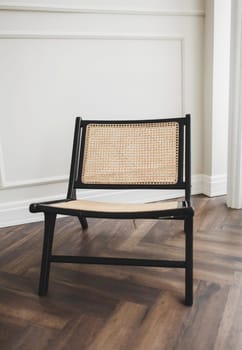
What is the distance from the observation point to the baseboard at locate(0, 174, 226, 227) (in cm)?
201

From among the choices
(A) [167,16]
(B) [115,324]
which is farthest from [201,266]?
(A) [167,16]

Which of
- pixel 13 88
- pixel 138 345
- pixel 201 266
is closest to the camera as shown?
pixel 138 345

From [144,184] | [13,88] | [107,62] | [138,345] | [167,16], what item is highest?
[167,16]

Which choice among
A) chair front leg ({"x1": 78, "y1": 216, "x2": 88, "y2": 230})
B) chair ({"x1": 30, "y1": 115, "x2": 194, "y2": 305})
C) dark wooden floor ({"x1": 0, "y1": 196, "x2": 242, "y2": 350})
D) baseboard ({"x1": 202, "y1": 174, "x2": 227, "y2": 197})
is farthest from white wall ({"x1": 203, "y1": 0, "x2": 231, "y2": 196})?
chair front leg ({"x1": 78, "y1": 216, "x2": 88, "y2": 230})

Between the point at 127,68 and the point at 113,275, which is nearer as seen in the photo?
the point at 113,275

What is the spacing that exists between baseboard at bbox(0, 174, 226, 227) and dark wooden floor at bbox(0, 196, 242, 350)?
13 cm

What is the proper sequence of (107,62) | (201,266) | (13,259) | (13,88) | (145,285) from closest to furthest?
(145,285) < (201,266) < (13,259) < (13,88) < (107,62)

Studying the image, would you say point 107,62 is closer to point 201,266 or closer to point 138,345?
point 201,266

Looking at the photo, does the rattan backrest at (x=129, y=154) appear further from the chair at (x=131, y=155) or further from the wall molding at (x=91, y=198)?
the wall molding at (x=91, y=198)

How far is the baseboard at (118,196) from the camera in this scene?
6.60 feet

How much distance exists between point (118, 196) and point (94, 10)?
1.15 meters

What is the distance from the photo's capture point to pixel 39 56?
1.92 metres

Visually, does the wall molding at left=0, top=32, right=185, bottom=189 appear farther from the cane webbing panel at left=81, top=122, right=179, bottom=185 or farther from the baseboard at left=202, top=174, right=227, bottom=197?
the baseboard at left=202, top=174, right=227, bottom=197

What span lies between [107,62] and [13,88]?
22.8 inches
